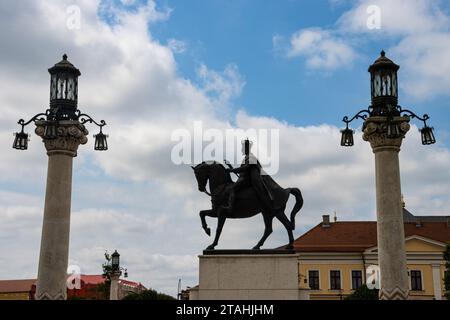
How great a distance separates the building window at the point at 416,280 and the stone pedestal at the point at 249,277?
5494 cm

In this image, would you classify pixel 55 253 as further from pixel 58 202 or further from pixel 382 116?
pixel 382 116

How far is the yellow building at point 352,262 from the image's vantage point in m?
71.1

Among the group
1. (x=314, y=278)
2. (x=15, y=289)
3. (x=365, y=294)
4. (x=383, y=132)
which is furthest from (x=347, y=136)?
(x=15, y=289)

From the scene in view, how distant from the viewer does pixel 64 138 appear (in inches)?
919

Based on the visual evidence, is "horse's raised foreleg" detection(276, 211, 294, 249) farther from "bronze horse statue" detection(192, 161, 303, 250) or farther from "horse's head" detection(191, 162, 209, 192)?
"horse's head" detection(191, 162, 209, 192)

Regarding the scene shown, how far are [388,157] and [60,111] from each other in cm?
→ 1105

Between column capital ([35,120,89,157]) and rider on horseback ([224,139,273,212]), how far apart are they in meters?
6.10

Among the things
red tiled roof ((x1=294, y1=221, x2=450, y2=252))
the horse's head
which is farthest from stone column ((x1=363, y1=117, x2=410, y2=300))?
red tiled roof ((x1=294, y1=221, x2=450, y2=252))

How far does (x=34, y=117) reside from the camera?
2338 cm

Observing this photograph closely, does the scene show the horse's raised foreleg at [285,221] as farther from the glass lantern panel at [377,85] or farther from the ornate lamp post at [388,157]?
the glass lantern panel at [377,85]

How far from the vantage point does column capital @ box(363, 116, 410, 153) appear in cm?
2184

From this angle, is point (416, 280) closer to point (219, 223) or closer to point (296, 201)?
point (296, 201)

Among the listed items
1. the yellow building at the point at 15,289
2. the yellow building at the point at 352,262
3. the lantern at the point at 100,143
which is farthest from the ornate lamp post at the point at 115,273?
the yellow building at the point at 15,289
